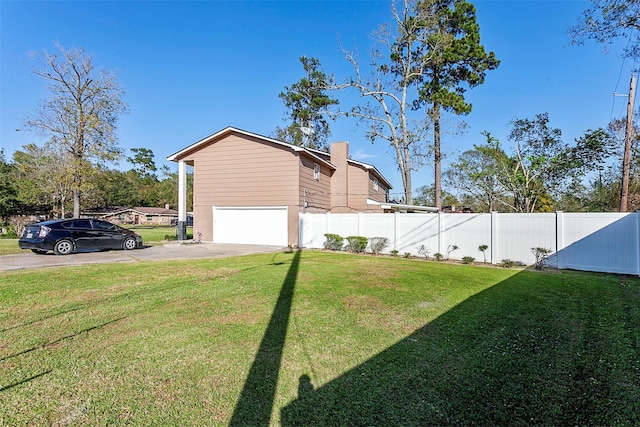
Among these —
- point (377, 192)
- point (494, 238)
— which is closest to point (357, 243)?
point (494, 238)

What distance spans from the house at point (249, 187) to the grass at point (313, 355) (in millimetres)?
9163

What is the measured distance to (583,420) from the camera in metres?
2.24

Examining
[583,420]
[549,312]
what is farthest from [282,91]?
[583,420]

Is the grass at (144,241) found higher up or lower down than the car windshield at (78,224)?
lower down

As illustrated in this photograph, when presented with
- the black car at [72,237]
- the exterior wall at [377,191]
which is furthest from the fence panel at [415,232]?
the black car at [72,237]

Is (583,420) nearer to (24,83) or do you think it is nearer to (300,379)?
(300,379)

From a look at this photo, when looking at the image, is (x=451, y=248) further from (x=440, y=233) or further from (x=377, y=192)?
(x=377, y=192)

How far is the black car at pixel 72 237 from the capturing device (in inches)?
409

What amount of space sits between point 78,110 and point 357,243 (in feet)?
65.1

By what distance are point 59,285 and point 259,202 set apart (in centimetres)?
989

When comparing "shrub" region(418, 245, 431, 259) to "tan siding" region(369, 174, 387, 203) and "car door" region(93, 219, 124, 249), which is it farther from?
"car door" region(93, 219, 124, 249)

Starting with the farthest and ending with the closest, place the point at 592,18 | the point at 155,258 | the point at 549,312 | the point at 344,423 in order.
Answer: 1. the point at 155,258
2. the point at 592,18
3. the point at 549,312
4. the point at 344,423

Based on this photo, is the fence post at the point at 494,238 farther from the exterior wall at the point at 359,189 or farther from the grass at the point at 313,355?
the exterior wall at the point at 359,189

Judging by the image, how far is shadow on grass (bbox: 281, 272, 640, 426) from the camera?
228 cm
